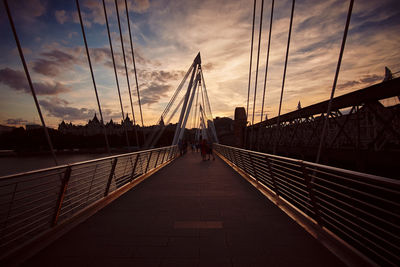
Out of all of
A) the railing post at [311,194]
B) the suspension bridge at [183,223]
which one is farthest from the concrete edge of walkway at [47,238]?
the railing post at [311,194]

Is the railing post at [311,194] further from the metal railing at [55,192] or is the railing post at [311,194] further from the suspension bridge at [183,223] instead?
the metal railing at [55,192]

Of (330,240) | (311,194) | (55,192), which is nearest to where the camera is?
(330,240)

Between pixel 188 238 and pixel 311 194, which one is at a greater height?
pixel 311 194

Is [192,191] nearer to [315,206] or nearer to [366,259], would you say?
[315,206]

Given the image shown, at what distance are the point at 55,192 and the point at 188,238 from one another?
2365 millimetres

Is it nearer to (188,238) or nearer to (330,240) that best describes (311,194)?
(330,240)

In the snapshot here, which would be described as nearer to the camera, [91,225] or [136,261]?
[136,261]

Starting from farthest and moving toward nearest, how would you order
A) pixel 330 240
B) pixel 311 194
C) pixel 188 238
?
pixel 311 194 < pixel 188 238 < pixel 330 240

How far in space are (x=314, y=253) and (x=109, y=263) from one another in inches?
103

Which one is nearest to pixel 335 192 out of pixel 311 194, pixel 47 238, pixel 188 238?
pixel 311 194

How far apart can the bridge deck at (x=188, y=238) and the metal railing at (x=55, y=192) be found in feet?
1.44

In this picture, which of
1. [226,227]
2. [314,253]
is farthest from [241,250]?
[314,253]

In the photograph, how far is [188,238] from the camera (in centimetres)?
302

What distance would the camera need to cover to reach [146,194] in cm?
548
